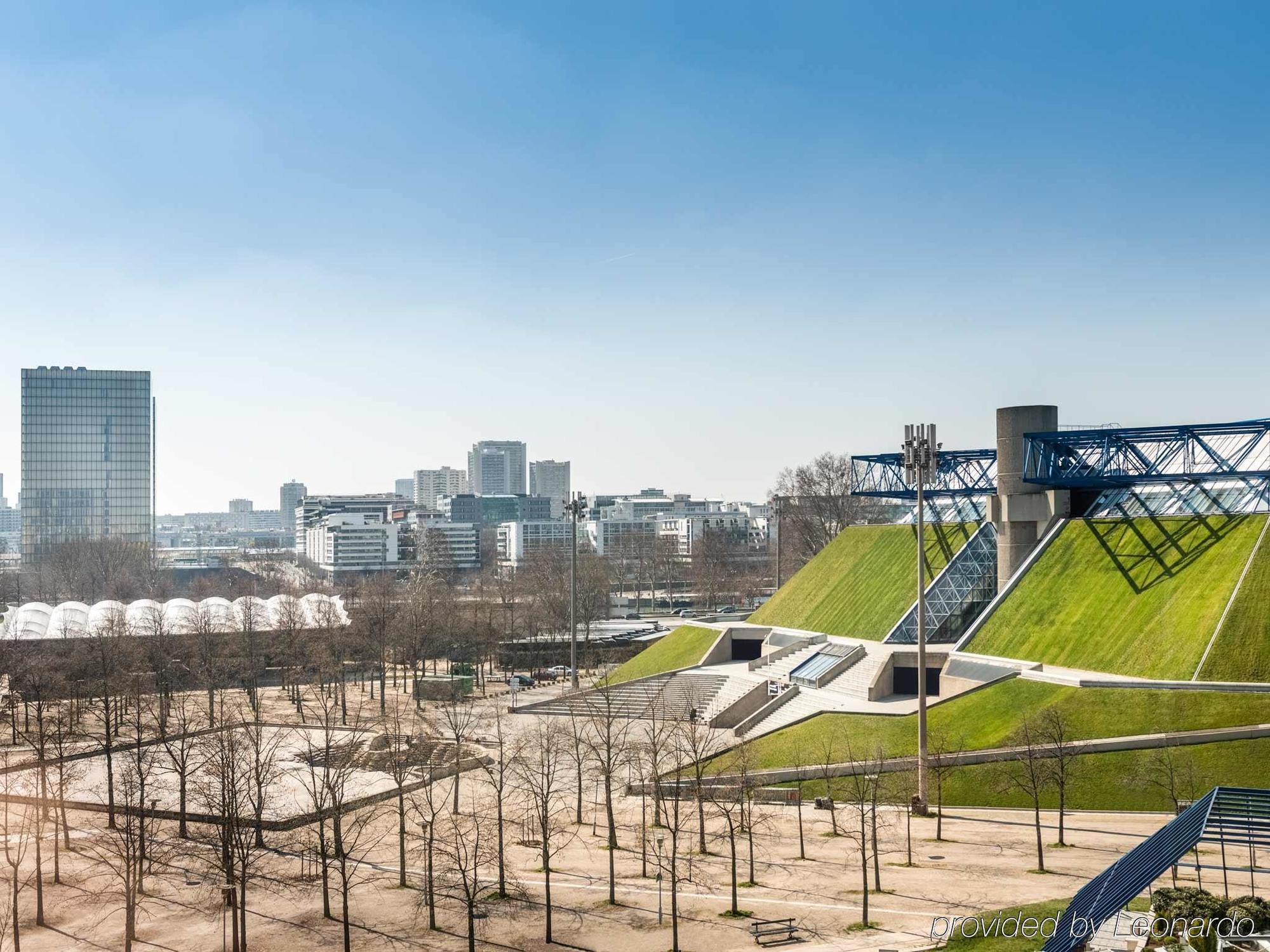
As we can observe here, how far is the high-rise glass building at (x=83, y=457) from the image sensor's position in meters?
171

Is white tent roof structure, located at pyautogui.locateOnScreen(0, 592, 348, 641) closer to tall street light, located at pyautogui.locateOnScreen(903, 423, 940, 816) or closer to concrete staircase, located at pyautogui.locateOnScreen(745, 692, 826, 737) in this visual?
concrete staircase, located at pyautogui.locateOnScreen(745, 692, 826, 737)

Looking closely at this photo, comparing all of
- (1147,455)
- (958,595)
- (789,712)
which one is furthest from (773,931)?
(1147,455)

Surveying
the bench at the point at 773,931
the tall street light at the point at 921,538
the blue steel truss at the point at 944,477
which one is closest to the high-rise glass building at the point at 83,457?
the blue steel truss at the point at 944,477

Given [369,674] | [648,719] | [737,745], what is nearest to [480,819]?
[737,745]

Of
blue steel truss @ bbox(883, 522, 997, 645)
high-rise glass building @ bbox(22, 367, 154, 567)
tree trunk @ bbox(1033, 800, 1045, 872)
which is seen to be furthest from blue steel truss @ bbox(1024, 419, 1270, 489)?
high-rise glass building @ bbox(22, 367, 154, 567)

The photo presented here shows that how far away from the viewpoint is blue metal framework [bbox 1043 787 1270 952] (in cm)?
1975

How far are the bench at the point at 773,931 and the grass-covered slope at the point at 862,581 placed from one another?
3497 centimetres

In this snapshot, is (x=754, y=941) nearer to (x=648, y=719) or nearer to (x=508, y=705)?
(x=648, y=719)

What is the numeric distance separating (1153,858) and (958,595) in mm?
37947

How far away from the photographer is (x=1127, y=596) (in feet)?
159

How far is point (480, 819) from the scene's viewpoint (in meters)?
36.5

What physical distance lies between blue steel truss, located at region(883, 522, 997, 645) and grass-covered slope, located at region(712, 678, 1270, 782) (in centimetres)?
1136

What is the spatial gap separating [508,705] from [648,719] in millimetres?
11832

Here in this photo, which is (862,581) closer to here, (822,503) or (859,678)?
(859,678)
